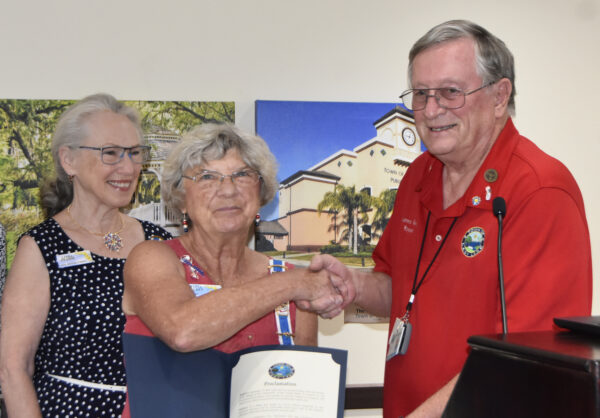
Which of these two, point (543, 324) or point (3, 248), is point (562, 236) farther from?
point (3, 248)

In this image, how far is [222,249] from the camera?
6.87 ft

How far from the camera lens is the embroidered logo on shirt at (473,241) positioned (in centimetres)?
173

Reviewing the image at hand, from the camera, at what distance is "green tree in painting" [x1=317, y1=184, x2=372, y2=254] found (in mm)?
3305

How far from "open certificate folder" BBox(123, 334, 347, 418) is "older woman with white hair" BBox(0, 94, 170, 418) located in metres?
0.72

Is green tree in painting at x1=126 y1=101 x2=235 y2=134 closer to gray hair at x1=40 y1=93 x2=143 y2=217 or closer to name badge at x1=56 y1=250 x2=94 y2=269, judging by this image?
gray hair at x1=40 y1=93 x2=143 y2=217

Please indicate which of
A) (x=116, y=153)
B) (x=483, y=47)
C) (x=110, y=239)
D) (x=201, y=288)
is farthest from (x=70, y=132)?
(x=483, y=47)

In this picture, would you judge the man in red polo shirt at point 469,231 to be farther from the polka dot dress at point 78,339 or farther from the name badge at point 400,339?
the polka dot dress at point 78,339

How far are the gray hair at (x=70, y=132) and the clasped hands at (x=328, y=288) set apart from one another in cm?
111

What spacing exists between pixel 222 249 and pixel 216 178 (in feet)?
0.85

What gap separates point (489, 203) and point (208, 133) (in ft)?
3.20

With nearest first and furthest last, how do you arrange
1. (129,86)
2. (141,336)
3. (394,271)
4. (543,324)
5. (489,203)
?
(543,324) < (141,336) < (489,203) < (394,271) < (129,86)

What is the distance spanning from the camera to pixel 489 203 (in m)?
1.74

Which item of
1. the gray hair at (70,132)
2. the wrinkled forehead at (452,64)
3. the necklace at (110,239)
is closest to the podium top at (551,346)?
the wrinkled forehead at (452,64)

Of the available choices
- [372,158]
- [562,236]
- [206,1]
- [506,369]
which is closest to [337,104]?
[372,158]
